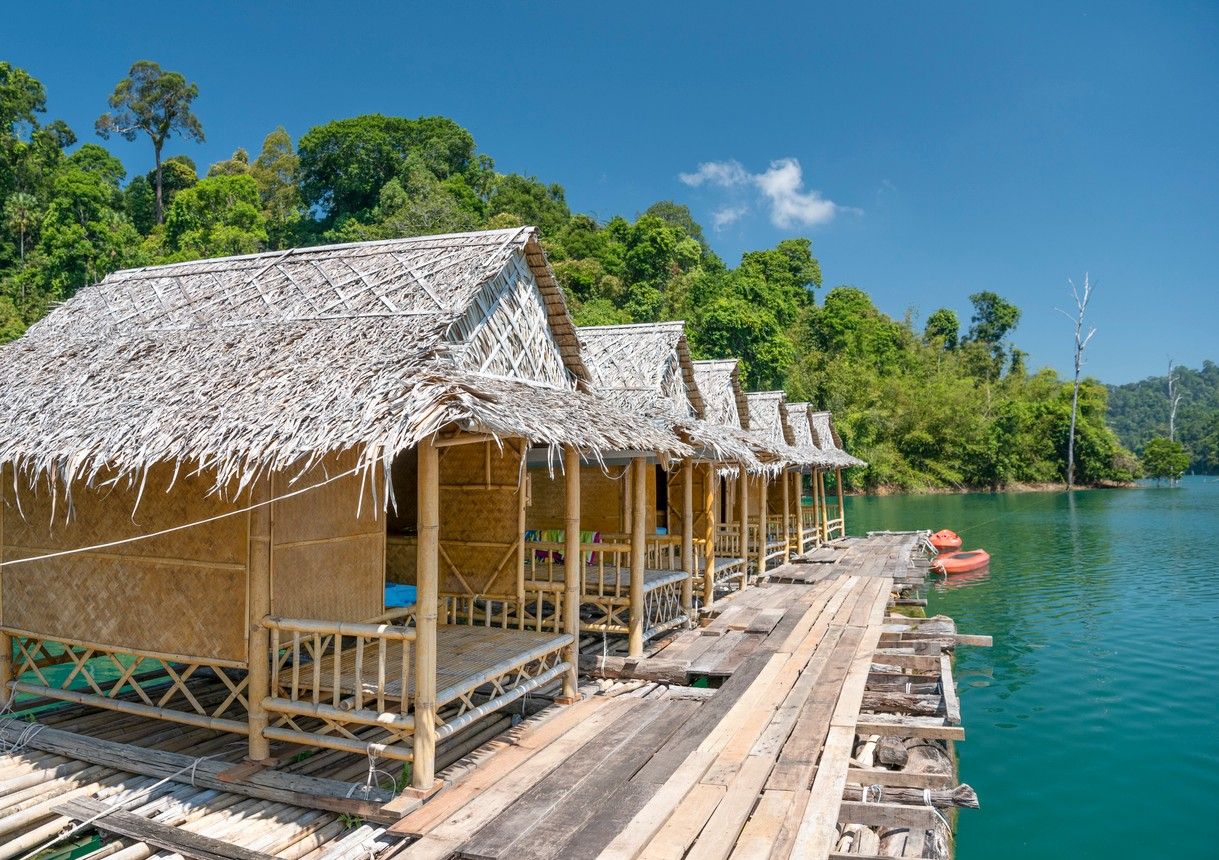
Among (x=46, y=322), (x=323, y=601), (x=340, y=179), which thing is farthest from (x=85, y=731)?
(x=340, y=179)

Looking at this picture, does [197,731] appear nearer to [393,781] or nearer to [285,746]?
[285,746]

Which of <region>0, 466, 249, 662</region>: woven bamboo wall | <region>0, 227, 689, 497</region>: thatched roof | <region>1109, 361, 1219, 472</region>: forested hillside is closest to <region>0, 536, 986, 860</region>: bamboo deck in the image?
<region>0, 466, 249, 662</region>: woven bamboo wall

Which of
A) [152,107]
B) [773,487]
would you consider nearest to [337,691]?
[773,487]

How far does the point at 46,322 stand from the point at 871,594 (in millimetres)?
11872

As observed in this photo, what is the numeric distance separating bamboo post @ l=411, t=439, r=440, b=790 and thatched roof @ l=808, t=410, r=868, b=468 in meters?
17.3

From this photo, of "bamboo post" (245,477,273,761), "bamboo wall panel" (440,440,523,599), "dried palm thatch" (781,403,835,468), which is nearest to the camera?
"bamboo post" (245,477,273,761)

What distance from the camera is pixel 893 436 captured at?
4803 cm

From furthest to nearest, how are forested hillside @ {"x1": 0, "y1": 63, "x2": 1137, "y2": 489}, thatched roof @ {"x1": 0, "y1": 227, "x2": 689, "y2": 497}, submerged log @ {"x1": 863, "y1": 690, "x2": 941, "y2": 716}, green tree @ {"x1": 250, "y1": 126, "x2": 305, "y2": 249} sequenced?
green tree @ {"x1": 250, "y1": 126, "x2": 305, "y2": 249} < forested hillside @ {"x1": 0, "y1": 63, "x2": 1137, "y2": 489} < submerged log @ {"x1": 863, "y1": 690, "x2": 941, "y2": 716} < thatched roof @ {"x1": 0, "y1": 227, "x2": 689, "y2": 497}

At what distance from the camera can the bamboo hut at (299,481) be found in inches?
201

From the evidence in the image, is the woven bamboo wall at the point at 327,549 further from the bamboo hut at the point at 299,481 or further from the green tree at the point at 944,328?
the green tree at the point at 944,328

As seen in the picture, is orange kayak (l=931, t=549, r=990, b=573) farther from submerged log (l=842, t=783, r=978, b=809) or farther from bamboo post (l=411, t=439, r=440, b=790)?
bamboo post (l=411, t=439, r=440, b=790)

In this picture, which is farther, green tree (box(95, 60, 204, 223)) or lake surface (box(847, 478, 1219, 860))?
green tree (box(95, 60, 204, 223))

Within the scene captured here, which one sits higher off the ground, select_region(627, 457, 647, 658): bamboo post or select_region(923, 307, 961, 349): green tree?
select_region(923, 307, 961, 349): green tree

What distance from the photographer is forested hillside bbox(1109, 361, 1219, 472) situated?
8538 cm
